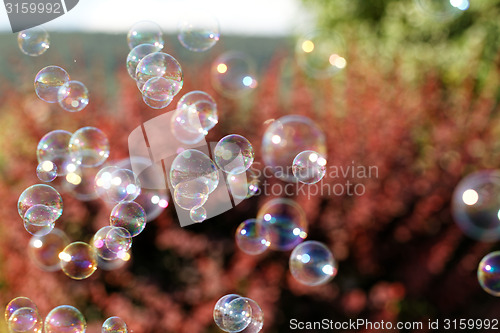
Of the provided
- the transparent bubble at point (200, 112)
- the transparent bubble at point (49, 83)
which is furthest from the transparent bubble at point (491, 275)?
the transparent bubble at point (49, 83)

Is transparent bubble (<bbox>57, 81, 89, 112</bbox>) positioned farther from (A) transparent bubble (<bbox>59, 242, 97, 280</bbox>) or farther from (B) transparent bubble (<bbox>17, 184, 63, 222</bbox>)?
(A) transparent bubble (<bbox>59, 242, 97, 280</bbox>)

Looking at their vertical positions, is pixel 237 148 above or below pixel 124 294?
above

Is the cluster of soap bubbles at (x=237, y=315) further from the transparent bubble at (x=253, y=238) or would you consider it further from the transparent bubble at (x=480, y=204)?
the transparent bubble at (x=480, y=204)

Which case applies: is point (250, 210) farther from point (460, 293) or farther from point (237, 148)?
point (460, 293)

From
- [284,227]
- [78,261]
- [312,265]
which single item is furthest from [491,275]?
[78,261]

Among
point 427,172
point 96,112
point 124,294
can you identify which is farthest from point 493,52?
point 124,294

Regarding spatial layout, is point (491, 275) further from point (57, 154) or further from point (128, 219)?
point (57, 154)
